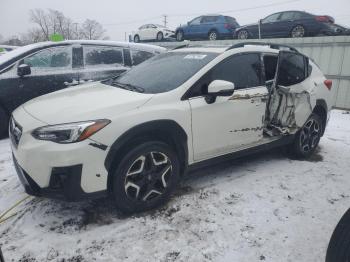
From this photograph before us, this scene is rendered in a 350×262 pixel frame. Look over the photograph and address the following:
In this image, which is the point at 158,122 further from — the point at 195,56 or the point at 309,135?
the point at 309,135

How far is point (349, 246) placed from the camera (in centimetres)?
207

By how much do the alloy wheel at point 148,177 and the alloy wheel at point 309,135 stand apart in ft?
8.52

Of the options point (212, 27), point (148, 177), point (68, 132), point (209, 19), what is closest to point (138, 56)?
point (148, 177)

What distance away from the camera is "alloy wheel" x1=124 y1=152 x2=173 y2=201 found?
3069mm

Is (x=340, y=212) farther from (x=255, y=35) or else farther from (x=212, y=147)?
(x=255, y=35)

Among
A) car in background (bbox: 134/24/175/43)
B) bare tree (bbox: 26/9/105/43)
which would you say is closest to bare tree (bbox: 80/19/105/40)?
bare tree (bbox: 26/9/105/43)

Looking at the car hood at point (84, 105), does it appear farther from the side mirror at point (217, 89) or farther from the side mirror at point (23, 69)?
the side mirror at point (23, 69)

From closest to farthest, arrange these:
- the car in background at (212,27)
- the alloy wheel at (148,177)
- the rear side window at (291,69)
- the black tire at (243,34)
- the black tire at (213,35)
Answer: the alloy wheel at (148,177)
the rear side window at (291,69)
the black tire at (243,34)
the car in background at (212,27)
the black tire at (213,35)

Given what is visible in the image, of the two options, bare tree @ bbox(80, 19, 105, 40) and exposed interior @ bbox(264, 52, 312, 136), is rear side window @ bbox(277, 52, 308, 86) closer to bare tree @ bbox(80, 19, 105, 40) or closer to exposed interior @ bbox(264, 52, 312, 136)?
exposed interior @ bbox(264, 52, 312, 136)

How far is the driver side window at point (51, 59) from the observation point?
574cm

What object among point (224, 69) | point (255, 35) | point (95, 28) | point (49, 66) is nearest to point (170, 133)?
point (224, 69)

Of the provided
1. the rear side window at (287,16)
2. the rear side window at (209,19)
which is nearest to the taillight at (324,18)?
the rear side window at (287,16)

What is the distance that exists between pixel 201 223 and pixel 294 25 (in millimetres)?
11819

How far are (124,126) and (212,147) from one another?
3.84 ft
